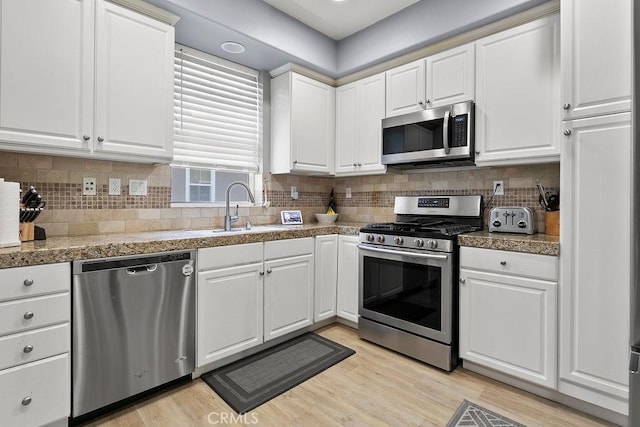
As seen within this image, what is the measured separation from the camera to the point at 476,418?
180cm

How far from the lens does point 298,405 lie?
1.92 metres

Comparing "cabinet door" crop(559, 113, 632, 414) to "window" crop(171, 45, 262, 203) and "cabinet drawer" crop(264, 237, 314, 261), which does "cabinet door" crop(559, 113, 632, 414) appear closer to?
"cabinet drawer" crop(264, 237, 314, 261)

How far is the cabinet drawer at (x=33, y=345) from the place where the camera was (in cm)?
146

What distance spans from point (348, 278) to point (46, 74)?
245 centimetres

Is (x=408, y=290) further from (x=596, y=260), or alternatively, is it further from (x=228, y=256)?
(x=228, y=256)

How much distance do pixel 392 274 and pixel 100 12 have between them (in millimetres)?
2534

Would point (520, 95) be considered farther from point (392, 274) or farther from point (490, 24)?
point (392, 274)

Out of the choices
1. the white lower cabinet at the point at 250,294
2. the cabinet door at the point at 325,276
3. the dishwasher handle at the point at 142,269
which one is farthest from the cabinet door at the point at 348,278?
the dishwasher handle at the point at 142,269

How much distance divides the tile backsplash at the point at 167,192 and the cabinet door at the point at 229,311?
0.72m

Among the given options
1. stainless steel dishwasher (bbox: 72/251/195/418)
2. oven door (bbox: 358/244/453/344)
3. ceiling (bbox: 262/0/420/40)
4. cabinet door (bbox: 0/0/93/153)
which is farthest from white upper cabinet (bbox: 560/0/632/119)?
cabinet door (bbox: 0/0/93/153)

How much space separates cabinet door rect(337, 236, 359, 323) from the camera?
9.53 feet

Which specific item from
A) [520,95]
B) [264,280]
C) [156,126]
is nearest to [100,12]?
[156,126]

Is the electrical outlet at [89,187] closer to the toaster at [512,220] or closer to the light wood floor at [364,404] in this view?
the light wood floor at [364,404]

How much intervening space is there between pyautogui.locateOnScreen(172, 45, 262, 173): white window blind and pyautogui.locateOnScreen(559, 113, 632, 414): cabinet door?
2467mm
